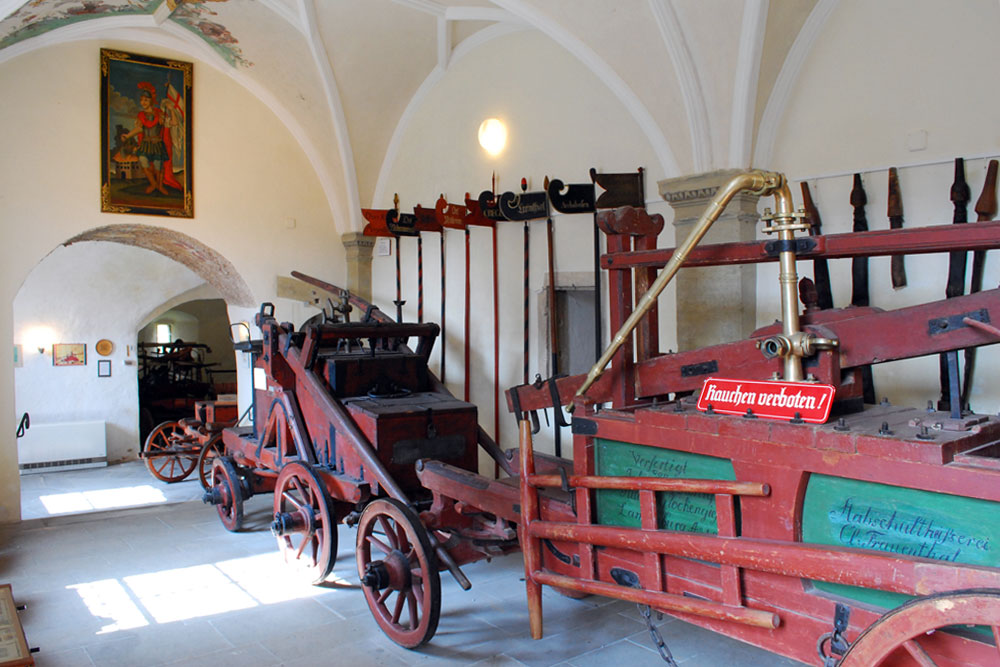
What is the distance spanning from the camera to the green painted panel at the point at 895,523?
2166 millimetres

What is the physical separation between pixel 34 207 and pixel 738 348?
7688 millimetres

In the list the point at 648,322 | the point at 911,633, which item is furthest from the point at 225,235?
the point at 911,633

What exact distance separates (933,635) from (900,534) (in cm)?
29

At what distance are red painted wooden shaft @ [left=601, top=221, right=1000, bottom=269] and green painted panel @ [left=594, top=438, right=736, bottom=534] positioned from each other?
80 cm

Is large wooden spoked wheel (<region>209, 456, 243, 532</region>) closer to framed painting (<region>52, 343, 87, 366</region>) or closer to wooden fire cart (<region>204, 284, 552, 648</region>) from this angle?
wooden fire cart (<region>204, 284, 552, 648</region>)

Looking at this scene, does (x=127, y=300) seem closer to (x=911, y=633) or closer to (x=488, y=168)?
(x=488, y=168)

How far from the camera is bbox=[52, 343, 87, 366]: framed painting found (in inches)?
493

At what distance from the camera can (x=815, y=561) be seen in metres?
2.43

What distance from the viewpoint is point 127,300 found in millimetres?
13039

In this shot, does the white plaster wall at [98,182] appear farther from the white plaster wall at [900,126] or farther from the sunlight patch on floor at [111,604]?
the white plaster wall at [900,126]

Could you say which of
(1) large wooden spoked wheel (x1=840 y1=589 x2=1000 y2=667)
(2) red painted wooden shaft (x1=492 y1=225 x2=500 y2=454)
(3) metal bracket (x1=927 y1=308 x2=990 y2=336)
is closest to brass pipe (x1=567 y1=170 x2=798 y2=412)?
(3) metal bracket (x1=927 y1=308 x2=990 y2=336)

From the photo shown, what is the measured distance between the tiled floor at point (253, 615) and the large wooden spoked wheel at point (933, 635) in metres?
1.86

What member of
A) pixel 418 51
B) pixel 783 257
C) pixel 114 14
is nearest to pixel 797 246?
pixel 783 257

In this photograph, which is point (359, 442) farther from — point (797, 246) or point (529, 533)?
point (797, 246)
